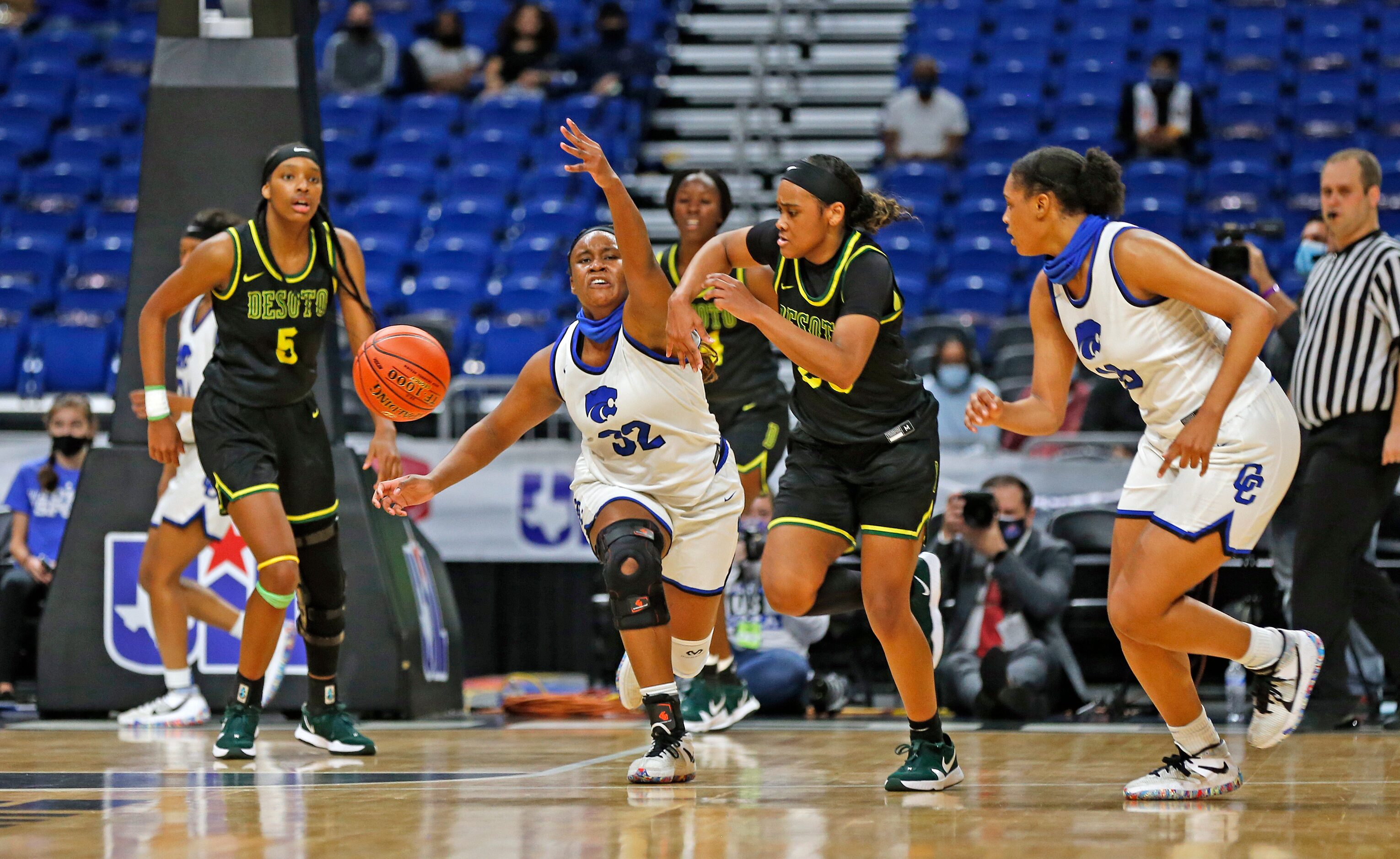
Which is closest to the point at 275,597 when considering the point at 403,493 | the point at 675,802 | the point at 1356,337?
the point at 403,493

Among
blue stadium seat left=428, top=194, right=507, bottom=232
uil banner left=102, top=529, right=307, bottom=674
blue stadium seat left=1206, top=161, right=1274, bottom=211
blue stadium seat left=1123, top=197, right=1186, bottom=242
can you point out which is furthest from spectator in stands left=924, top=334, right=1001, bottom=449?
blue stadium seat left=428, top=194, right=507, bottom=232

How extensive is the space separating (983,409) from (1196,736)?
43.8 inches

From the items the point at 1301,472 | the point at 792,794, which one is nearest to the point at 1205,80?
the point at 1301,472

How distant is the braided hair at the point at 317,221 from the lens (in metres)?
6.04

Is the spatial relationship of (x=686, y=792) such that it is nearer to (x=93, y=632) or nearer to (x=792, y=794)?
(x=792, y=794)

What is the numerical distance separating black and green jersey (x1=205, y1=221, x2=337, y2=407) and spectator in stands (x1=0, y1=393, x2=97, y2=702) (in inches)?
112

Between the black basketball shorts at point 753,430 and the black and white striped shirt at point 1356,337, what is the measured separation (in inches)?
86.2

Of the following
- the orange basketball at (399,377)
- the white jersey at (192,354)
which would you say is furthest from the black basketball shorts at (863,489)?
the white jersey at (192,354)

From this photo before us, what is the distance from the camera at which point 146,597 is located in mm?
7777

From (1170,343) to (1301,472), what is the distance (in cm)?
394

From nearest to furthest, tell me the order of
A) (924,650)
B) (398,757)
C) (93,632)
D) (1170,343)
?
1. (1170,343)
2. (924,650)
3. (398,757)
4. (93,632)

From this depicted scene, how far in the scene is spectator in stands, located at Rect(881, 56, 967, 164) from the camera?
14.6m

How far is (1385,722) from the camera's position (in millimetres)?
7090

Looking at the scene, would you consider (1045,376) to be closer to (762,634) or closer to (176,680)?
(762,634)
